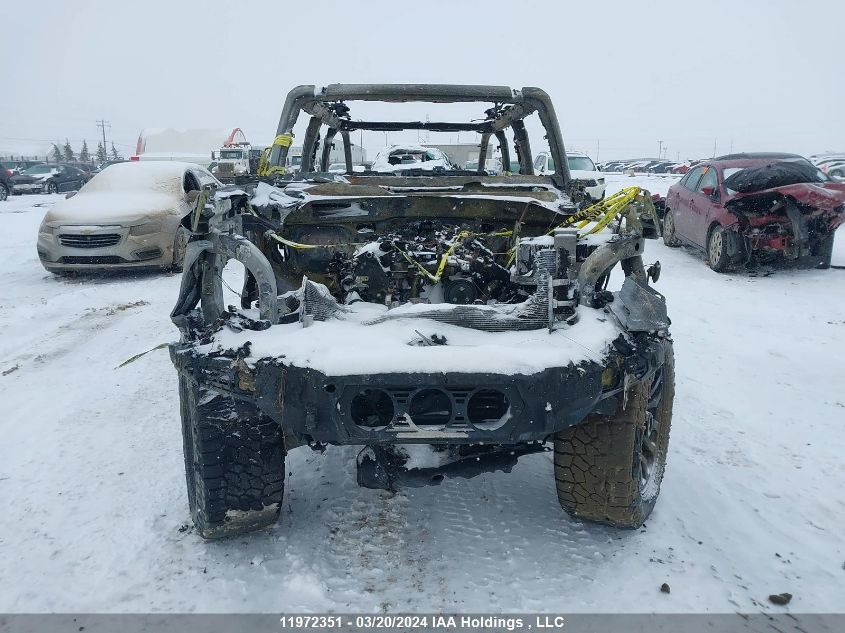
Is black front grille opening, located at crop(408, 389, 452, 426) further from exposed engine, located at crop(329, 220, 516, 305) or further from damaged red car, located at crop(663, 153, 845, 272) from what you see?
damaged red car, located at crop(663, 153, 845, 272)

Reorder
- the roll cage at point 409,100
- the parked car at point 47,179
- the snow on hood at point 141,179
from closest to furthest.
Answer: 1. the roll cage at point 409,100
2. the snow on hood at point 141,179
3. the parked car at point 47,179

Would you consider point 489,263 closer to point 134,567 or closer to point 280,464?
point 280,464

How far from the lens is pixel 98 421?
3.98 metres

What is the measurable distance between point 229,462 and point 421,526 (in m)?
0.88

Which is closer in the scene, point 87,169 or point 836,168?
point 836,168

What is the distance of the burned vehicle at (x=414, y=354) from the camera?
227cm

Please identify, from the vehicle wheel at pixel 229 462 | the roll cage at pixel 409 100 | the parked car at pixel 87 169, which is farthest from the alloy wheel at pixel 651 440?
the parked car at pixel 87 169

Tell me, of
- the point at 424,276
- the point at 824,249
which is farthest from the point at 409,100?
the point at 824,249

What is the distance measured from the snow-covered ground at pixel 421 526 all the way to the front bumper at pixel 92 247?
3908mm

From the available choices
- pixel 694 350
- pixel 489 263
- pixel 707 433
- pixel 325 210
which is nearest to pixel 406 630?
pixel 489 263

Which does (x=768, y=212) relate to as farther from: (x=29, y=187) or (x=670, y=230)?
(x=29, y=187)

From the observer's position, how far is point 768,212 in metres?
8.32

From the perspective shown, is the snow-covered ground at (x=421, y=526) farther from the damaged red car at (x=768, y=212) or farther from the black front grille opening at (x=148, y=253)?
the damaged red car at (x=768, y=212)

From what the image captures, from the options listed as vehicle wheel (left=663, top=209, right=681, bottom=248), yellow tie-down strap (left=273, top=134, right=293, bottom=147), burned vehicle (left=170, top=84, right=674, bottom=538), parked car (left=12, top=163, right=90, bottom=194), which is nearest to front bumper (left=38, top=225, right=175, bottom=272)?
yellow tie-down strap (left=273, top=134, right=293, bottom=147)
